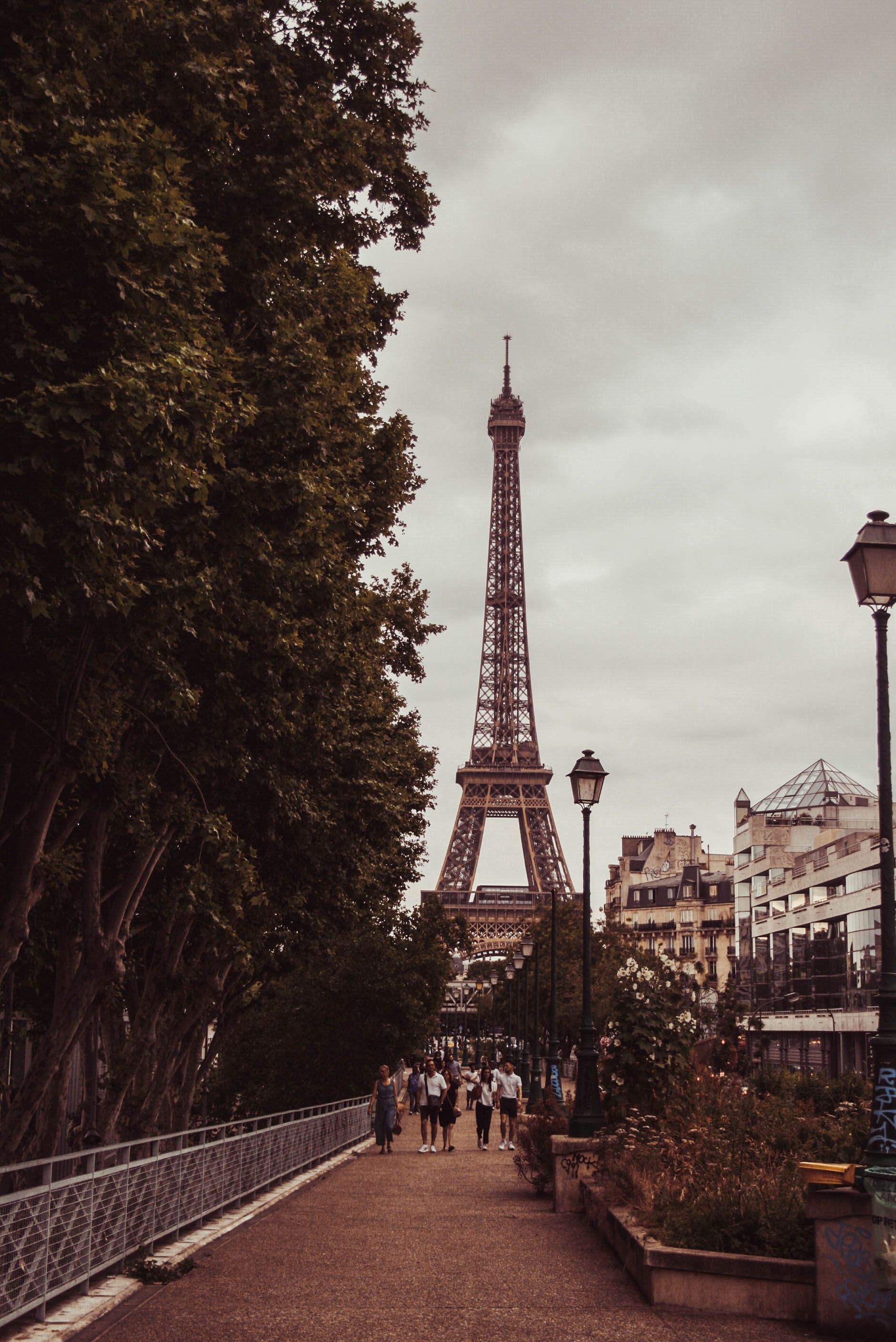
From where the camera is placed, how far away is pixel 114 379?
8.50 meters

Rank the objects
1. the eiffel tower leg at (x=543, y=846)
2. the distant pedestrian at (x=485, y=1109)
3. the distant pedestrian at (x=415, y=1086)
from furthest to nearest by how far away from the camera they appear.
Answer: the eiffel tower leg at (x=543, y=846), the distant pedestrian at (x=415, y=1086), the distant pedestrian at (x=485, y=1109)

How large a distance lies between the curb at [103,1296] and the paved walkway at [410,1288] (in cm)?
12

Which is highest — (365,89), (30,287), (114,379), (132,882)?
(365,89)

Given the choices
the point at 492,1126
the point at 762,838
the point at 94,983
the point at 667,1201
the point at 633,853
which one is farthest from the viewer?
the point at 633,853

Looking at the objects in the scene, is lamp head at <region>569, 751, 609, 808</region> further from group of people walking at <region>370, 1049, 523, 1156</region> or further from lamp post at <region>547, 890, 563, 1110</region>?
lamp post at <region>547, 890, 563, 1110</region>

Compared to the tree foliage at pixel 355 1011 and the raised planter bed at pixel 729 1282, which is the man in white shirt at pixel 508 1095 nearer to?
the tree foliage at pixel 355 1011

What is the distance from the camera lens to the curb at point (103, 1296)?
8938 millimetres

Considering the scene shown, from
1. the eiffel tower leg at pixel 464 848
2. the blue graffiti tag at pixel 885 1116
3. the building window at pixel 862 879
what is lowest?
the blue graffiti tag at pixel 885 1116

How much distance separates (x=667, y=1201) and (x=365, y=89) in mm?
11831

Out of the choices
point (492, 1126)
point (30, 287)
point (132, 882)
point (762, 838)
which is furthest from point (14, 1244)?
point (762, 838)

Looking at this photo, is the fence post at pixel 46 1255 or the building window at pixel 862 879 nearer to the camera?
the fence post at pixel 46 1255

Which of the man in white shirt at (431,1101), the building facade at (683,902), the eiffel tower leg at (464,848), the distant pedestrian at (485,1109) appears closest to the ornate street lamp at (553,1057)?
the distant pedestrian at (485,1109)

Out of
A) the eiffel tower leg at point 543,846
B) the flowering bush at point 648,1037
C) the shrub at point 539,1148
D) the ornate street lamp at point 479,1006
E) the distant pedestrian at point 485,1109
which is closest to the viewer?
the flowering bush at point 648,1037

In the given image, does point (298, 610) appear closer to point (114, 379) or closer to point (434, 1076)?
point (114, 379)
